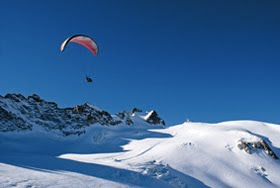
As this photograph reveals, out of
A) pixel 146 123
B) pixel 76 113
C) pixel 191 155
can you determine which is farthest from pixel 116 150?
pixel 146 123

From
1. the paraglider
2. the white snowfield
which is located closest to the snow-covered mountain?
the white snowfield

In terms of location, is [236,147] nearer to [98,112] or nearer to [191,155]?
[191,155]

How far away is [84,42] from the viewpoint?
26.2 m

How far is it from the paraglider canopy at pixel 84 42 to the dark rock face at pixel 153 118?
4116 centimetres

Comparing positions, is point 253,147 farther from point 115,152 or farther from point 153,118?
point 153,118

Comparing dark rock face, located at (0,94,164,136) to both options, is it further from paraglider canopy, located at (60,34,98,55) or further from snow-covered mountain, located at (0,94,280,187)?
paraglider canopy, located at (60,34,98,55)

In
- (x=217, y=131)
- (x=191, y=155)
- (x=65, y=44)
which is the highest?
(x=65, y=44)

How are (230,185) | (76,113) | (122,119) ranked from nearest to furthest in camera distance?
(230,185)
(76,113)
(122,119)

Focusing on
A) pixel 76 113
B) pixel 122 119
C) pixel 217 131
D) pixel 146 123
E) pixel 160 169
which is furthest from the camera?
pixel 146 123

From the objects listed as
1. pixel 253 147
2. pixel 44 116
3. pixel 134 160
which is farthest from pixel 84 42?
pixel 44 116

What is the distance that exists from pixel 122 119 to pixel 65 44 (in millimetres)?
35928

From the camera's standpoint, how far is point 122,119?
58.2m

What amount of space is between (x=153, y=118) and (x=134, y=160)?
4172 cm

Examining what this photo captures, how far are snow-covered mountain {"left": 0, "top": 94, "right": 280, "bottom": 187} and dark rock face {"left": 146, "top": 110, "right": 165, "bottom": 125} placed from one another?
6.79 metres
